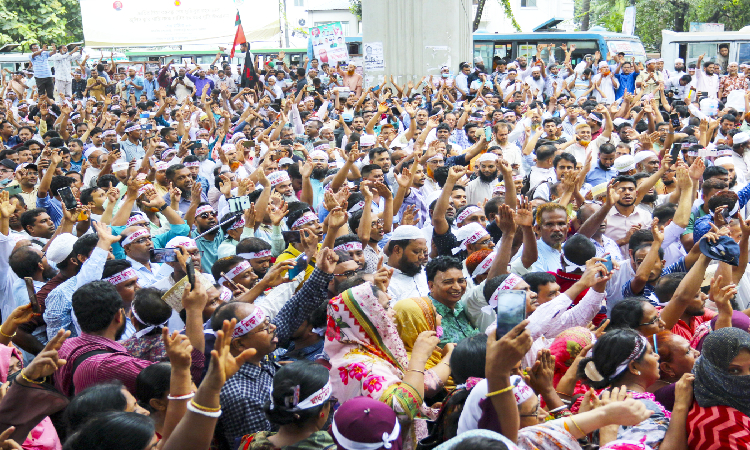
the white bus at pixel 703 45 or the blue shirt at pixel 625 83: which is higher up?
the white bus at pixel 703 45

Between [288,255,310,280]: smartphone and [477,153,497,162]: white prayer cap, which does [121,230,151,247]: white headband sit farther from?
[477,153,497,162]: white prayer cap

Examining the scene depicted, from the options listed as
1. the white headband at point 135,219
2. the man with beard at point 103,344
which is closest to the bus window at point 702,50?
the white headband at point 135,219

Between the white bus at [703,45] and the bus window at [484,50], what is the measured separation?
4785 mm

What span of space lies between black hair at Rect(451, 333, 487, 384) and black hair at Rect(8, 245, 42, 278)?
3.21m

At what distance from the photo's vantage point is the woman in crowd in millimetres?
2475

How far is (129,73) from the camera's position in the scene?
1767 cm

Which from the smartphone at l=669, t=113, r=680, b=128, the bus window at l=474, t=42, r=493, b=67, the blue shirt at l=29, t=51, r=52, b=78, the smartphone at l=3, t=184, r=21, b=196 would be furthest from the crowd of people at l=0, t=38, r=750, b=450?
the bus window at l=474, t=42, r=493, b=67

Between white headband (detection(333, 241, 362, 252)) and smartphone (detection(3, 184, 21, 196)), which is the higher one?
smartphone (detection(3, 184, 21, 196))

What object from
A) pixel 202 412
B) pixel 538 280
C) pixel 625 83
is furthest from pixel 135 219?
pixel 625 83

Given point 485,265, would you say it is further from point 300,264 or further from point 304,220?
point 304,220

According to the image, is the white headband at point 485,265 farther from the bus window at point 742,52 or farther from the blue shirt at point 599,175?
the bus window at point 742,52

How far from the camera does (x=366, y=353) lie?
10.2ft

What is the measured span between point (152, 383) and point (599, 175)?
19.5ft

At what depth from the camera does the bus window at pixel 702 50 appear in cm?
1822
